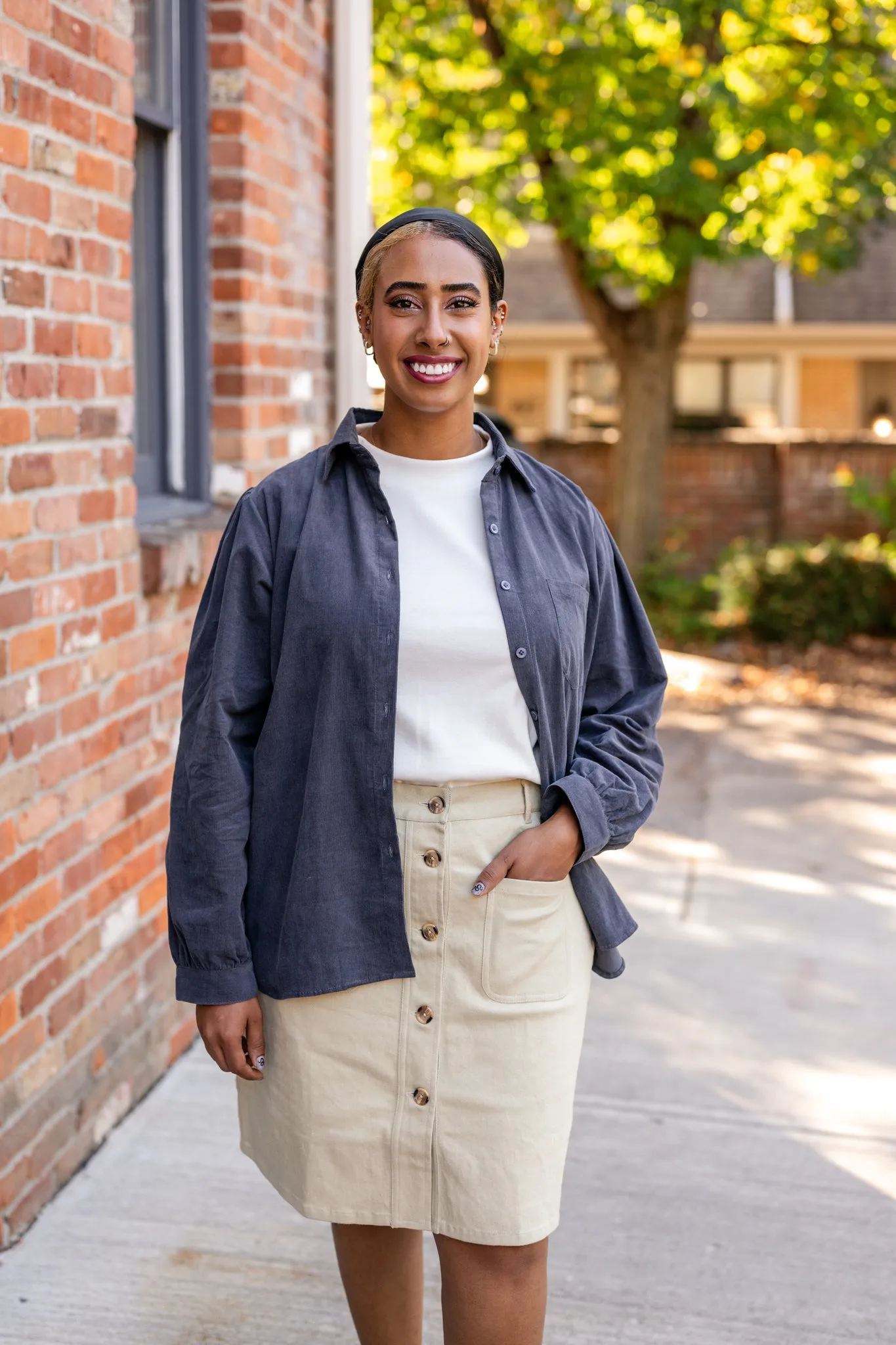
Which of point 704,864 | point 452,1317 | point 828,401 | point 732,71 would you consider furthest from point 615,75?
point 828,401

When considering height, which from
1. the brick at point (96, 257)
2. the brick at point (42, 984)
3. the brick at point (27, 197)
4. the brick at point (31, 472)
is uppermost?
the brick at point (27, 197)

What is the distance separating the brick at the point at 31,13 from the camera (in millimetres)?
2723

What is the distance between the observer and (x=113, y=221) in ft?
10.8

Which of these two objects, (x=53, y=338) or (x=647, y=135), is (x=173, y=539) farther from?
(x=647, y=135)

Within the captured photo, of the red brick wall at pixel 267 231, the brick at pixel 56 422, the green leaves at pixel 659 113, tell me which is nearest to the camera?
the brick at pixel 56 422

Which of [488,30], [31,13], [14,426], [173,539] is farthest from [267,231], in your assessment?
[488,30]

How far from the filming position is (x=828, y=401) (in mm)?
23094

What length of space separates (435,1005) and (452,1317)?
49 centimetres

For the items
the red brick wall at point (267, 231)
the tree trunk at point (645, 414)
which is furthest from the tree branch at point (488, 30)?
the red brick wall at point (267, 231)

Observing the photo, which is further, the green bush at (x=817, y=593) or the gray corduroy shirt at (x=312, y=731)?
the green bush at (x=817, y=593)

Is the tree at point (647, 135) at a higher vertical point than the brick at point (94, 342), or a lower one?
higher

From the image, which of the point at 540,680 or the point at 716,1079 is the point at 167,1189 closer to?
the point at 716,1079

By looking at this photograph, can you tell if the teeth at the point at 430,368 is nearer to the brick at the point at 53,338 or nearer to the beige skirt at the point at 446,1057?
the beige skirt at the point at 446,1057

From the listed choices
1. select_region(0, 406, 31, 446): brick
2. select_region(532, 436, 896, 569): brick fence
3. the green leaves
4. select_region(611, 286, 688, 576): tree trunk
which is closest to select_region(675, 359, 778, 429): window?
select_region(532, 436, 896, 569): brick fence
